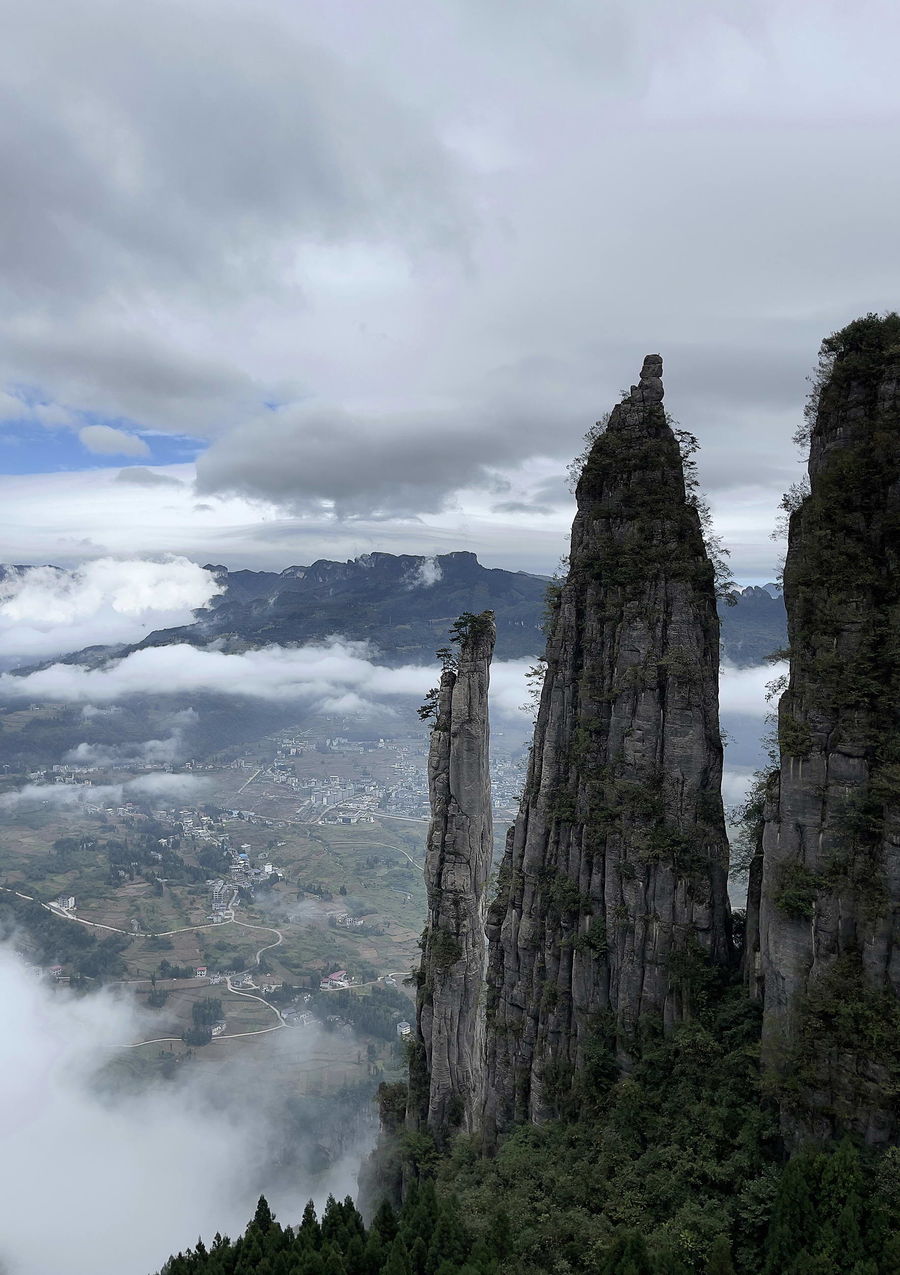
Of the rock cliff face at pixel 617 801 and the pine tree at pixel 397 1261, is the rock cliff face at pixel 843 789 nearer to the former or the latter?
the rock cliff face at pixel 617 801

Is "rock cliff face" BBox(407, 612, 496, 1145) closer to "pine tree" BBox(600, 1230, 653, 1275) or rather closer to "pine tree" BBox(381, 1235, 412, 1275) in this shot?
"pine tree" BBox(381, 1235, 412, 1275)

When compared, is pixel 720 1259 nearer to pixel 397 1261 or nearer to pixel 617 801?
pixel 397 1261

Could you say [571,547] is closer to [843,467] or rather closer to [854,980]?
[843,467]

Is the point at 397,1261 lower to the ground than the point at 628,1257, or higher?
lower

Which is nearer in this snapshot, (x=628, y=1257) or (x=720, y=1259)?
(x=720, y=1259)

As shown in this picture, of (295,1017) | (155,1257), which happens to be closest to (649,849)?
(155,1257)

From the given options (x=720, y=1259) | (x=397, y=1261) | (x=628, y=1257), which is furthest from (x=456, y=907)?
(x=720, y=1259)

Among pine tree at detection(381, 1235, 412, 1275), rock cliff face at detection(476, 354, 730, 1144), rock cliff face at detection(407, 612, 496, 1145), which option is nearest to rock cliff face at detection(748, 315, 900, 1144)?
rock cliff face at detection(476, 354, 730, 1144)
